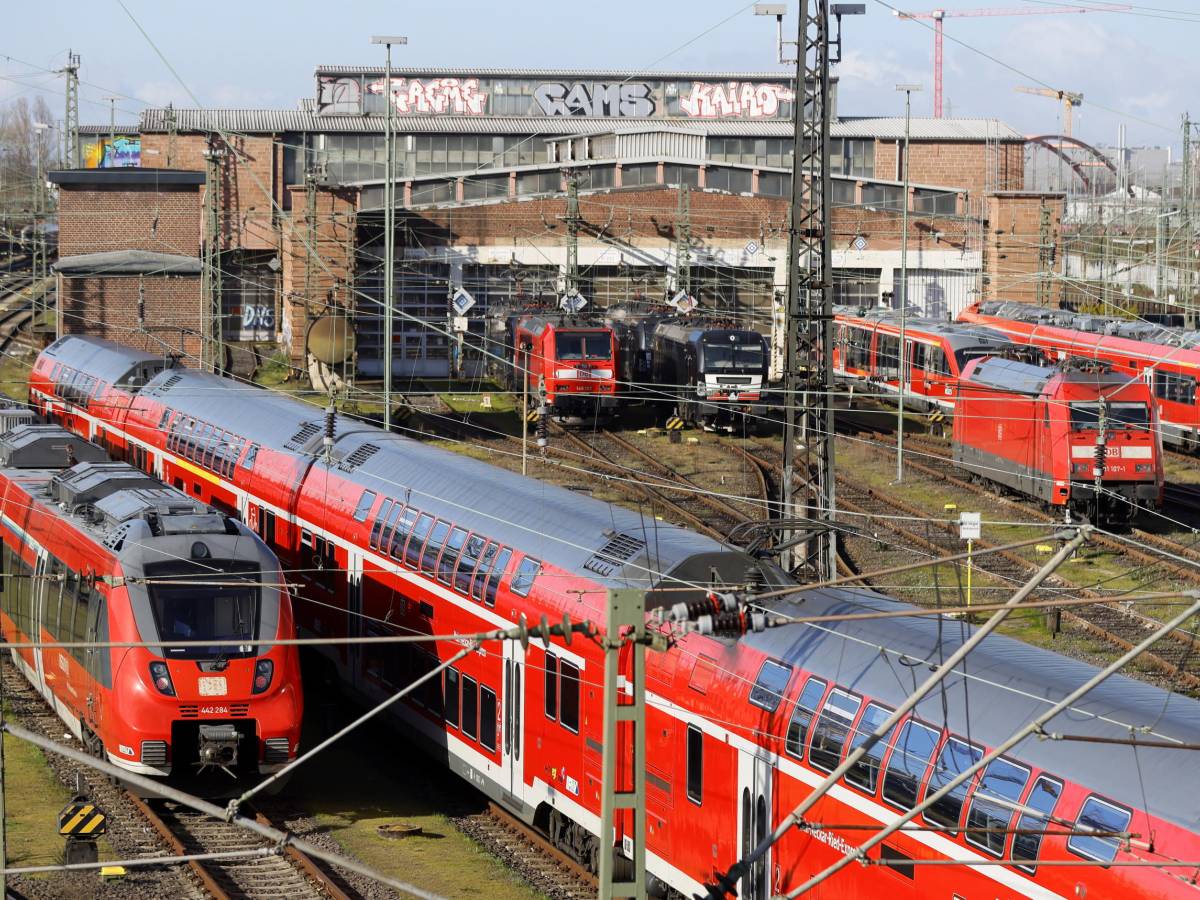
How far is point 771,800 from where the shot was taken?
13359mm

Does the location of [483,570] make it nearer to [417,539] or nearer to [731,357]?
[417,539]

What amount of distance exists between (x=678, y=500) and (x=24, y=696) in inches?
626

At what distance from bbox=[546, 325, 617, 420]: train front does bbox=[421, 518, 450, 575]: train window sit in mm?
27897

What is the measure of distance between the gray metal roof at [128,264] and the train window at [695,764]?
1664 inches

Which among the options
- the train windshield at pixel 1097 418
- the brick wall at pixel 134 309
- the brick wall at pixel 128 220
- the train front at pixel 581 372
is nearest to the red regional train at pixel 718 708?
the train windshield at pixel 1097 418

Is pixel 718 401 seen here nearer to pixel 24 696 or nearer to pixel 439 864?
pixel 24 696

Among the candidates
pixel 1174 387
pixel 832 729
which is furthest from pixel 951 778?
pixel 1174 387

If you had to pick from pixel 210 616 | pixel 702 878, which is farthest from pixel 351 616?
pixel 702 878

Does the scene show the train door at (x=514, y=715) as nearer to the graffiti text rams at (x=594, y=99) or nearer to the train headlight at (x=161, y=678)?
the train headlight at (x=161, y=678)

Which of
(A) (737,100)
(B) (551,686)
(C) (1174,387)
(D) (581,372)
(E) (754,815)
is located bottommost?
(E) (754,815)

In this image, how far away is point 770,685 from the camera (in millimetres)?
13586

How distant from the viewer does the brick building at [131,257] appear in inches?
2100

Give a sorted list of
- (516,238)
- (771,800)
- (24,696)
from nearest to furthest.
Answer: (771,800) < (24,696) < (516,238)

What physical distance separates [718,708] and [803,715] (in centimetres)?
109
